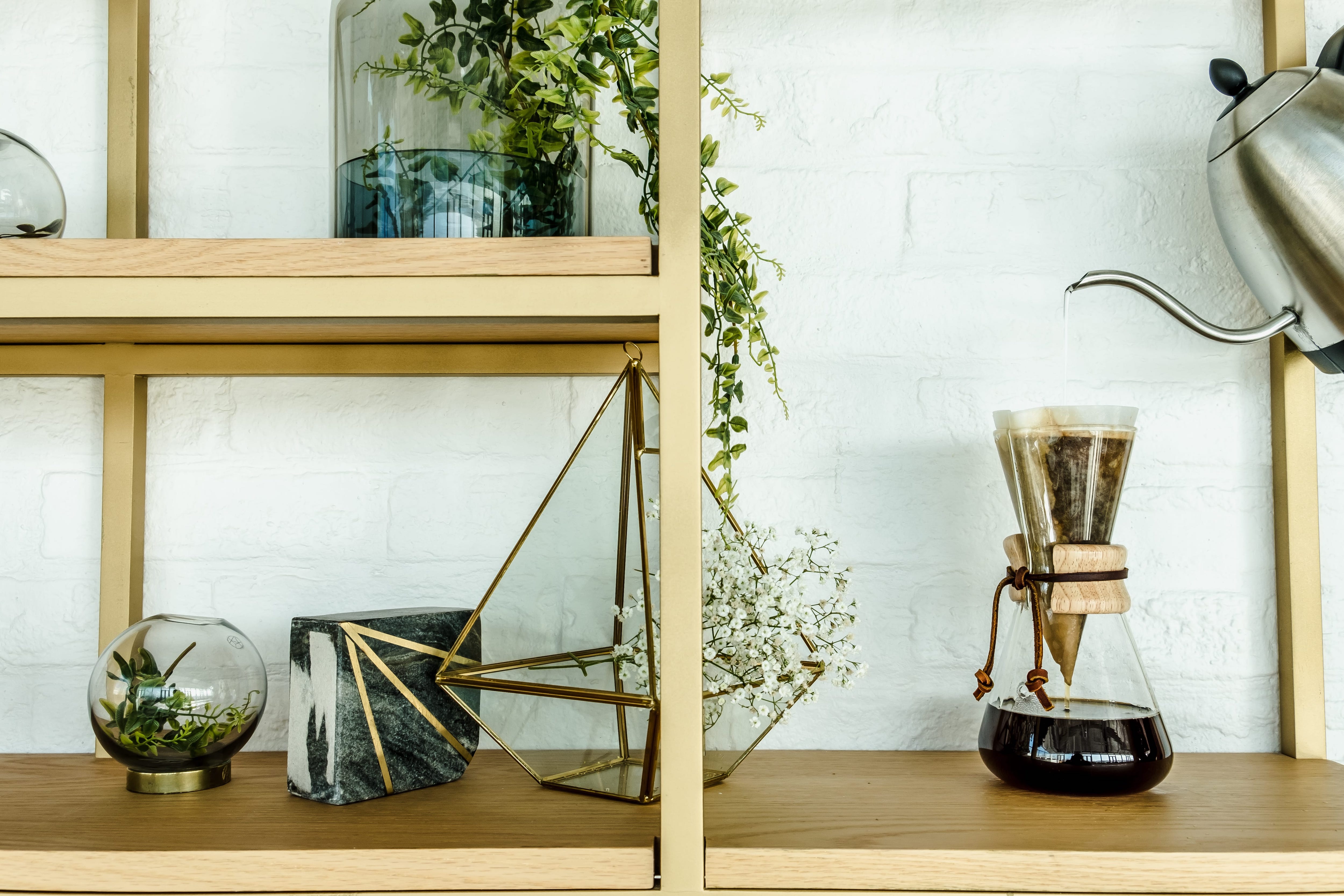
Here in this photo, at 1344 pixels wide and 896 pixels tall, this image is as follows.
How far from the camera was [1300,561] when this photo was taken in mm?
1004

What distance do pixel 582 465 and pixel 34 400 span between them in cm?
62

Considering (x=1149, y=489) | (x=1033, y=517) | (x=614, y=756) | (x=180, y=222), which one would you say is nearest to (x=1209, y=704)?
(x=1149, y=489)

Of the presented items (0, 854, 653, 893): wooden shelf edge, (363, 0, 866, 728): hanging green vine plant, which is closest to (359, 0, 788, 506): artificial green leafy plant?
(363, 0, 866, 728): hanging green vine plant

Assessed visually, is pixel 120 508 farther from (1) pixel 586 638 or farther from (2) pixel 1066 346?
(2) pixel 1066 346

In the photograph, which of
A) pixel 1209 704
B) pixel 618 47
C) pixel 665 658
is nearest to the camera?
pixel 665 658

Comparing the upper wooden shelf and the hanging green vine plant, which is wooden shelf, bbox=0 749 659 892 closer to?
the hanging green vine plant

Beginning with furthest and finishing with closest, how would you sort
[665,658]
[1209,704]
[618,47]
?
[1209,704] < [618,47] < [665,658]

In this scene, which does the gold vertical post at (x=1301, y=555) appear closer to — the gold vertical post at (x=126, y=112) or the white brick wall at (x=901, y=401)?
the white brick wall at (x=901, y=401)

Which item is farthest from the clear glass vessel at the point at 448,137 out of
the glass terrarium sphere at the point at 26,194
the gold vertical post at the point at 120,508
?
the gold vertical post at the point at 120,508

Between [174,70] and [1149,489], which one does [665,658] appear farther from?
[174,70]

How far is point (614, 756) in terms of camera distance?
0.86 metres

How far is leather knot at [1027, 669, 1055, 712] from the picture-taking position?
809mm

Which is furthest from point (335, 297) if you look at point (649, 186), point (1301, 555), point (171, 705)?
point (1301, 555)

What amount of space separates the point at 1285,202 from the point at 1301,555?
1.19 ft
